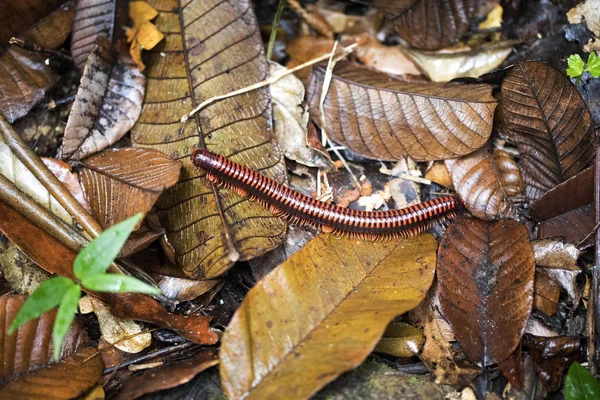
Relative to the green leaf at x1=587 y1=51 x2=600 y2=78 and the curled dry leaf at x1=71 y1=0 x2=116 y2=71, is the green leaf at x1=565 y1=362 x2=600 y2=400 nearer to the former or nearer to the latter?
the green leaf at x1=587 y1=51 x2=600 y2=78

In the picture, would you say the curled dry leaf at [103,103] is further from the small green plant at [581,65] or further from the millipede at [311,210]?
the small green plant at [581,65]

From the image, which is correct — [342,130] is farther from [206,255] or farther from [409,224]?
[206,255]

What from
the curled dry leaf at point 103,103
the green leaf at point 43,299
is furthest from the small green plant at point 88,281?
the curled dry leaf at point 103,103

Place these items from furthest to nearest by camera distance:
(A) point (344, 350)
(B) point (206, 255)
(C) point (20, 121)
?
(C) point (20, 121) < (B) point (206, 255) < (A) point (344, 350)

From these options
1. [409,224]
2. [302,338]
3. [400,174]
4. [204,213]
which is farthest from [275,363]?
[400,174]

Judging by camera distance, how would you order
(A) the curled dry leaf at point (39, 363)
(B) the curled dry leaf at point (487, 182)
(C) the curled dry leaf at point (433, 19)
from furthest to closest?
(C) the curled dry leaf at point (433, 19) < (B) the curled dry leaf at point (487, 182) < (A) the curled dry leaf at point (39, 363)

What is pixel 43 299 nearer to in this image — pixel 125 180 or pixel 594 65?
pixel 125 180

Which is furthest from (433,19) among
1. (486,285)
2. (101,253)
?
(101,253)
